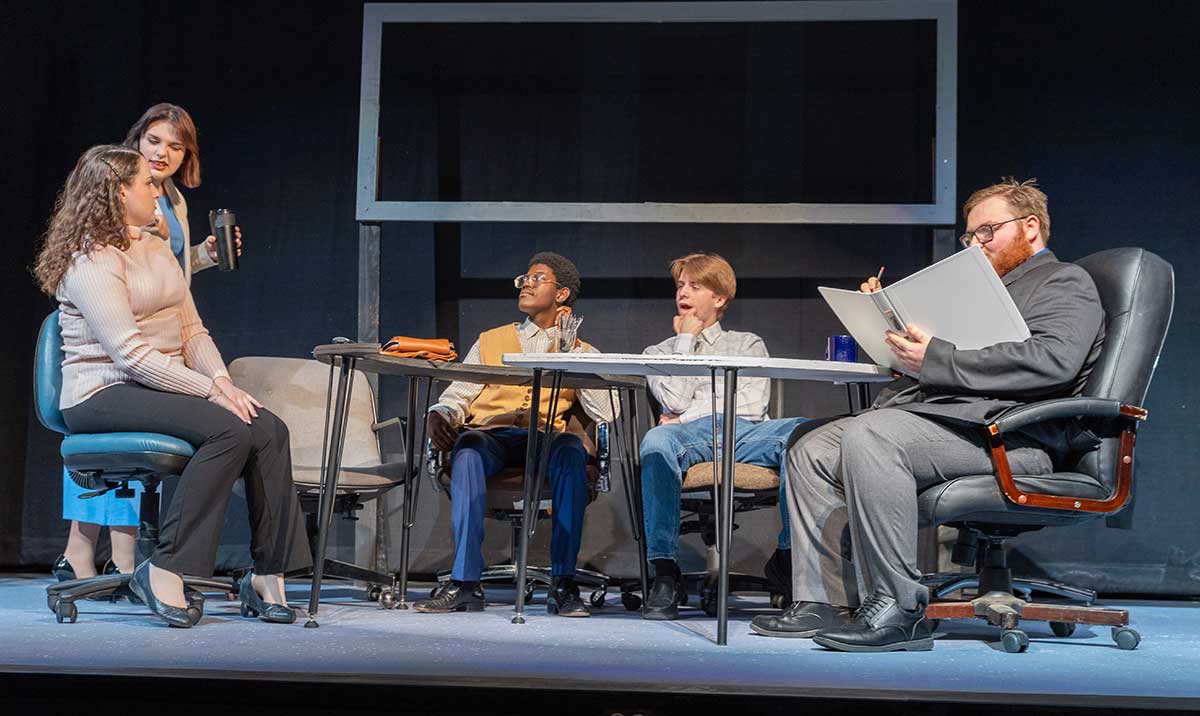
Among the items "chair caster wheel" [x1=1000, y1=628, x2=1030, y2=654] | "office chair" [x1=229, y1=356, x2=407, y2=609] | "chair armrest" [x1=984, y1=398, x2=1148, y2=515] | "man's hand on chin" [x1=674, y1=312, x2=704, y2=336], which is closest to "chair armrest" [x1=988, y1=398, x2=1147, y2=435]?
"chair armrest" [x1=984, y1=398, x2=1148, y2=515]

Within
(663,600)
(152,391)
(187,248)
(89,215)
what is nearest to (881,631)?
(663,600)

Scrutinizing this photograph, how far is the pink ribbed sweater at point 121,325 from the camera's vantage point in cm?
315

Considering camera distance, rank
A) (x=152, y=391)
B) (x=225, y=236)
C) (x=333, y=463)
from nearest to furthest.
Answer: (x=152, y=391) < (x=333, y=463) < (x=225, y=236)

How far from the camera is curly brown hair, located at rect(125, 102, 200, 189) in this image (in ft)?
13.1

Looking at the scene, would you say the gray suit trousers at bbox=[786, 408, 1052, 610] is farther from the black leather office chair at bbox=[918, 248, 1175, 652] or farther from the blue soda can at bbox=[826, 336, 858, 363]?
the blue soda can at bbox=[826, 336, 858, 363]

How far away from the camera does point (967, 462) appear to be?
9.46 feet

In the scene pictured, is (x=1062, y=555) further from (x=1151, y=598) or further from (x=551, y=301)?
(x=551, y=301)

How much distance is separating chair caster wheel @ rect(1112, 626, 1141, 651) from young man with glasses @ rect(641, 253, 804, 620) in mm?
1049

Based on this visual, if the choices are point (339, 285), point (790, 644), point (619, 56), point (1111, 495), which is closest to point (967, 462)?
point (1111, 495)

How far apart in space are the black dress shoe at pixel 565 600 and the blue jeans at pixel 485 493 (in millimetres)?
33

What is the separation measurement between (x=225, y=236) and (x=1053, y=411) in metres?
2.57

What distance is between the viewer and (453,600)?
3.59 m

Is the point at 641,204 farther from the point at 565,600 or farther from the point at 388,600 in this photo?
the point at 388,600

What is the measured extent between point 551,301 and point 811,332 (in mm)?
1109
